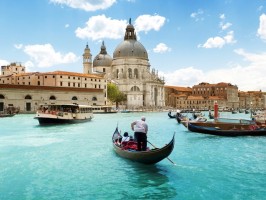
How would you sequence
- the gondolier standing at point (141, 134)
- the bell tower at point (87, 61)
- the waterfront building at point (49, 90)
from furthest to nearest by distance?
the bell tower at point (87, 61)
the waterfront building at point (49, 90)
the gondolier standing at point (141, 134)

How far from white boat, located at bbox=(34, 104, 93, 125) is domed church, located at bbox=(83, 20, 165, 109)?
47.0 m

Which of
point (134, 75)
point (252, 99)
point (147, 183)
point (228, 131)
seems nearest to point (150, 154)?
point (147, 183)

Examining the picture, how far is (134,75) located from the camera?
87.2 meters

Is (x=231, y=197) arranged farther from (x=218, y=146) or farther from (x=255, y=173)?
(x=218, y=146)

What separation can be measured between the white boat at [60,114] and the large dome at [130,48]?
54.4 m

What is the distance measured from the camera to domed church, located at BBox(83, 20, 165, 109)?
→ 8311 centimetres

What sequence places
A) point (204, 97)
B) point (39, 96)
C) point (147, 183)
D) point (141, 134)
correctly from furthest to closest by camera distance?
point (204, 97) → point (39, 96) → point (141, 134) → point (147, 183)

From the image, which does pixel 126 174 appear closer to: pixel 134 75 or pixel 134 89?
pixel 134 89

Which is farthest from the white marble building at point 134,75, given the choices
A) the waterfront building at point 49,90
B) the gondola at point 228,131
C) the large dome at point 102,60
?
the gondola at point 228,131

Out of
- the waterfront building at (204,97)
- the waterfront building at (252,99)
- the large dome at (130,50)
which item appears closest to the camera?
the large dome at (130,50)

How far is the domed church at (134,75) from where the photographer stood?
8311 cm

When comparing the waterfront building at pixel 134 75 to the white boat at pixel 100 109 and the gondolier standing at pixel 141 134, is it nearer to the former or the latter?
the white boat at pixel 100 109

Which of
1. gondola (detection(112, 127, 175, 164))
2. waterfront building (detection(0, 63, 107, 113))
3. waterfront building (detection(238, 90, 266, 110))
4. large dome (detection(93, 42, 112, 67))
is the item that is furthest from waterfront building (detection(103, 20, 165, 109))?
gondola (detection(112, 127, 175, 164))

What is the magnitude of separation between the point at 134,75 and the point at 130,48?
7.17 metres
